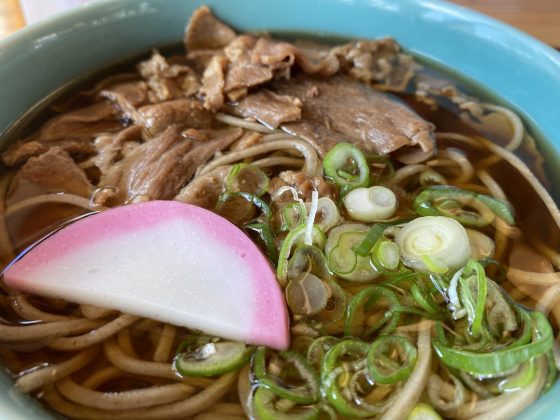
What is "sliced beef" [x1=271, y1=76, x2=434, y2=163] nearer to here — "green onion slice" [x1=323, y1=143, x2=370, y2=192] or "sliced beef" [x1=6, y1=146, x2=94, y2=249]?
"green onion slice" [x1=323, y1=143, x2=370, y2=192]

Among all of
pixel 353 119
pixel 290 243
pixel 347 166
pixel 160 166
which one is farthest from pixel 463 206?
pixel 160 166

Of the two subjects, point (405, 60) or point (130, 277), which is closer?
point (130, 277)

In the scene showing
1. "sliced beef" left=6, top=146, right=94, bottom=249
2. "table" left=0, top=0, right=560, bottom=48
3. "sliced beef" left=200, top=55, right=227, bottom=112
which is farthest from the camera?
"table" left=0, top=0, right=560, bottom=48

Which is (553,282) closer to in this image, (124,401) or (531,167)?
(531,167)

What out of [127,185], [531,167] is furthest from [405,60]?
[127,185]

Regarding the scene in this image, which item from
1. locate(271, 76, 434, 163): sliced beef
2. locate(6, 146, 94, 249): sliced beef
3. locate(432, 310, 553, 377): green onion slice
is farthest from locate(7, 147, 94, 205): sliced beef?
locate(432, 310, 553, 377): green onion slice

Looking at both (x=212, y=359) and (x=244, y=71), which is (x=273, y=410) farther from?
(x=244, y=71)

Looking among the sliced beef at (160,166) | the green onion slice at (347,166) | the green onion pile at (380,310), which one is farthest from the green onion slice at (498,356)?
the sliced beef at (160,166)
